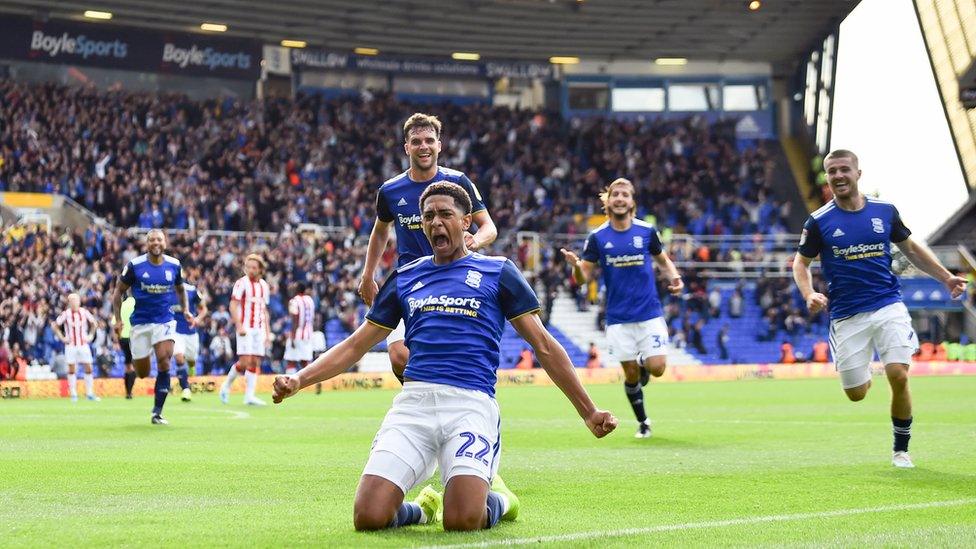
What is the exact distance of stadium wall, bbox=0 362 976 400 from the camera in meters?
30.3

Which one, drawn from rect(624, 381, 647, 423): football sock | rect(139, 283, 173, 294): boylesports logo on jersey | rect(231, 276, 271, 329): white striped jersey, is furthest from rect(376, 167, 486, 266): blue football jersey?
rect(231, 276, 271, 329): white striped jersey

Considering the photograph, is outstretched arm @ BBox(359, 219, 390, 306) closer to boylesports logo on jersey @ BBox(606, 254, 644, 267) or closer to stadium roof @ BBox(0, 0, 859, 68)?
boylesports logo on jersey @ BBox(606, 254, 644, 267)

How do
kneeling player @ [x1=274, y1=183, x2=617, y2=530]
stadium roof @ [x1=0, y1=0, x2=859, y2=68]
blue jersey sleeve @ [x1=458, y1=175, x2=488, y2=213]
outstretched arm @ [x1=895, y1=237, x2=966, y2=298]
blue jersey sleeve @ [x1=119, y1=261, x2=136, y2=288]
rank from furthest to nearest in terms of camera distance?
stadium roof @ [x1=0, y1=0, x2=859, y2=68]
blue jersey sleeve @ [x1=119, y1=261, x2=136, y2=288]
outstretched arm @ [x1=895, y1=237, x2=966, y2=298]
blue jersey sleeve @ [x1=458, y1=175, x2=488, y2=213]
kneeling player @ [x1=274, y1=183, x2=617, y2=530]

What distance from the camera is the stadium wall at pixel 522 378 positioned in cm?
3030


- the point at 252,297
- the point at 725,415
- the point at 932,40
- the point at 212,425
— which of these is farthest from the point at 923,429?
the point at 932,40

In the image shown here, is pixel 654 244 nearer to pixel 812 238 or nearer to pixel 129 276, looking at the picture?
pixel 812 238

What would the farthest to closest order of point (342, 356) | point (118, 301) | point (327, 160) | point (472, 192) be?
point (327, 160) → point (118, 301) → point (472, 192) → point (342, 356)

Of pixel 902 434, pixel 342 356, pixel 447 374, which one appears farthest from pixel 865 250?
pixel 342 356

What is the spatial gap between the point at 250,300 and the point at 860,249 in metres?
15.3

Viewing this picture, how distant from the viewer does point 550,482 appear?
10.2 m

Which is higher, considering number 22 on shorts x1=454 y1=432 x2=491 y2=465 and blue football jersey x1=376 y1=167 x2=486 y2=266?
blue football jersey x1=376 y1=167 x2=486 y2=266

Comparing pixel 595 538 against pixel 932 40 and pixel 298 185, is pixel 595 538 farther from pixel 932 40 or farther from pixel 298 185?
pixel 932 40

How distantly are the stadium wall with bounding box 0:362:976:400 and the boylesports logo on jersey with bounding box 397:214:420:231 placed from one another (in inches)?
768

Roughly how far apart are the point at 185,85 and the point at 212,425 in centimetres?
3431
